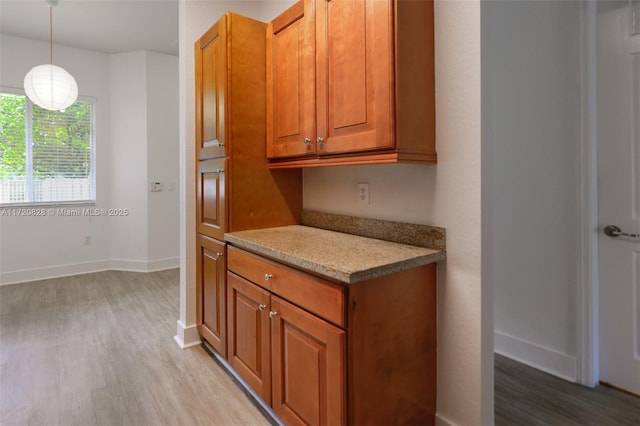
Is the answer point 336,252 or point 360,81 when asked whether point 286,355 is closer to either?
point 336,252

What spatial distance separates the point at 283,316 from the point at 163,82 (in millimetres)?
4266

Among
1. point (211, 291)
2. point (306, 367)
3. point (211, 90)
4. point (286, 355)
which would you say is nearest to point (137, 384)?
point (211, 291)

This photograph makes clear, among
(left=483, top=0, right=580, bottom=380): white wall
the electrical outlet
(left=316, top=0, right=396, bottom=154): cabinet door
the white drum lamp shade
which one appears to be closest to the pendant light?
the white drum lamp shade

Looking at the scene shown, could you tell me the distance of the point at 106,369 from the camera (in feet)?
7.23

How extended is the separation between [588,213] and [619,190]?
0.60 ft

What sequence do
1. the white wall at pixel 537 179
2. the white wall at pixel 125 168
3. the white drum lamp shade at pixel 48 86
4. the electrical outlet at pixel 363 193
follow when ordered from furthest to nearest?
the white wall at pixel 125 168 < the white drum lamp shade at pixel 48 86 < the white wall at pixel 537 179 < the electrical outlet at pixel 363 193

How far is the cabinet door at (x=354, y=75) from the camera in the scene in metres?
1.41

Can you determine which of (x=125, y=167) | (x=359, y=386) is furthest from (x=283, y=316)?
(x=125, y=167)

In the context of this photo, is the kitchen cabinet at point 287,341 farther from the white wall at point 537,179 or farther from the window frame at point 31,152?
the window frame at point 31,152

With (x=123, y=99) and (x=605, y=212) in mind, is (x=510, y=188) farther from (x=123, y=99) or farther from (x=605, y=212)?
(x=123, y=99)

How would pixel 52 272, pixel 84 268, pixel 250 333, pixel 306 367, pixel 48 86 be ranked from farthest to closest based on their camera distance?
pixel 84 268
pixel 52 272
pixel 48 86
pixel 250 333
pixel 306 367

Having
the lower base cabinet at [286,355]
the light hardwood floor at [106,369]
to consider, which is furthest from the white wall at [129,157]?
the lower base cabinet at [286,355]

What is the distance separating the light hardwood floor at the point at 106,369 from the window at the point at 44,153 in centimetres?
129

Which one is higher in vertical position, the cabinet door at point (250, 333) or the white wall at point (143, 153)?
the white wall at point (143, 153)
